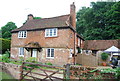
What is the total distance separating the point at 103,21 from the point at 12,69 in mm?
35764

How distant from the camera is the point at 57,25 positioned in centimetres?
1719

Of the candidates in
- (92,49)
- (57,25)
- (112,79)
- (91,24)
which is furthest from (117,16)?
(112,79)

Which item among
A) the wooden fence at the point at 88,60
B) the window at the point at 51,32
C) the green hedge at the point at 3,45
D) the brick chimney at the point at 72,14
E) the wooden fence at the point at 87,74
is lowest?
the wooden fence at the point at 88,60

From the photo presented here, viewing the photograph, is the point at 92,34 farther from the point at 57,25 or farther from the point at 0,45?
the point at 0,45

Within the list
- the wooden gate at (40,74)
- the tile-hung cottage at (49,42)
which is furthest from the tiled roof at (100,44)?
the wooden gate at (40,74)

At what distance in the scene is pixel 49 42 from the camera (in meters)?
17.5

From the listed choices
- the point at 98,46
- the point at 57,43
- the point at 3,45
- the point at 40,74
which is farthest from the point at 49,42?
the point at 3,45

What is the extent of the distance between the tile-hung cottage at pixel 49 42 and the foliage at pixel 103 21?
19057 millimetres

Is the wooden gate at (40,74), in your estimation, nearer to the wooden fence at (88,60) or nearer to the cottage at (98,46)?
the wooden fence at (88,60)

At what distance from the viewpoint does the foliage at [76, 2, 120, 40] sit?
3183cm

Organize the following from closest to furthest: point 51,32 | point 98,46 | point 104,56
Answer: point 51,32, point 104,56, point 98,46

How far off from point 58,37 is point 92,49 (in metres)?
12.8

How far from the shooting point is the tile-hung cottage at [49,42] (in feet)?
53.6

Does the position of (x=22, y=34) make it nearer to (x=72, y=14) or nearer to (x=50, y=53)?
(x=50, y=53)
